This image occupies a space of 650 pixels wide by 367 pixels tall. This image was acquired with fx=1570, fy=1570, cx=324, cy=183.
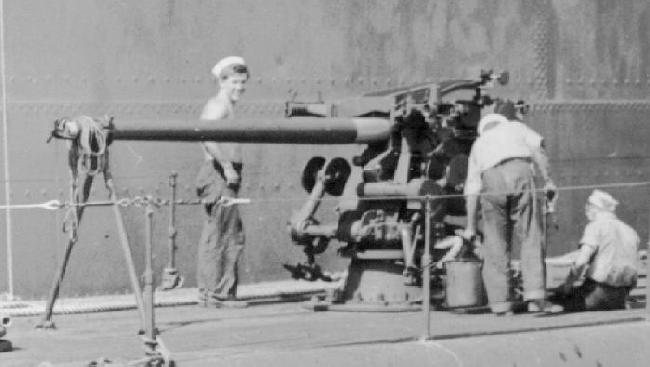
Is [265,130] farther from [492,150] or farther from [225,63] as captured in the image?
[492,150]

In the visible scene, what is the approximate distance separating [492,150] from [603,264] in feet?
3.25

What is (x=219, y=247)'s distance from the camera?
1016 centimetres

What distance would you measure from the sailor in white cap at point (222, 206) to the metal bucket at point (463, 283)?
4.94 ft

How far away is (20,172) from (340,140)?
2.18 meters

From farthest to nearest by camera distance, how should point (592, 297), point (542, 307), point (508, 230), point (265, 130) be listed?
1. point (592, 297)
2. point (508, 230)
3. point (542, 307)
4. point (265, 130)

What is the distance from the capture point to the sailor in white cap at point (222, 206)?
33.1ft

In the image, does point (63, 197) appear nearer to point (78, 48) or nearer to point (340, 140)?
point (78, 48)

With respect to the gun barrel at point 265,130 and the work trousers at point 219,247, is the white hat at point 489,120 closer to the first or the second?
the gun barrel at point 265,130

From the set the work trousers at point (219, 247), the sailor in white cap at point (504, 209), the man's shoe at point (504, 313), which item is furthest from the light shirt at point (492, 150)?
the work trousers at point (219, 247)

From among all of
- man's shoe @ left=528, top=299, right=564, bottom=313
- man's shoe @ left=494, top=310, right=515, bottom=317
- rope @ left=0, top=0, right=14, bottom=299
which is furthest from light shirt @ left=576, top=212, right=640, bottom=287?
rope @ left=0, top=0, right=14, bottom=299

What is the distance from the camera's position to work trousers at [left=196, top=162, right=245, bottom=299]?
10125mm

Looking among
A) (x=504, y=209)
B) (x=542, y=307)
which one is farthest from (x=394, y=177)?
(x=542, y=307)

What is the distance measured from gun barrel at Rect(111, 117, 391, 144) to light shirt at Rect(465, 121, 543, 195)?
59cm

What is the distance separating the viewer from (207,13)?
1088 cm
